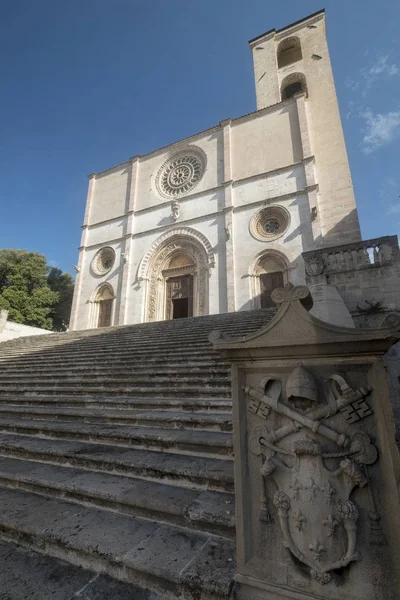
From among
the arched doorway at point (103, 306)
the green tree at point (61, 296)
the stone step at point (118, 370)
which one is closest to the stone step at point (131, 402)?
the stone step at point (118, 370)

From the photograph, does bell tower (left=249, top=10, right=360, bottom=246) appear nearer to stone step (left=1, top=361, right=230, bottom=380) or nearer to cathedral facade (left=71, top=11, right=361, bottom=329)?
cathedral facade (left=71, top=11, right=361, bottom=329)

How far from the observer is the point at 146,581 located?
1664 millimetres

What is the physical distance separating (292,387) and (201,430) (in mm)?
2186

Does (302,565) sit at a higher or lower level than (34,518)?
higher

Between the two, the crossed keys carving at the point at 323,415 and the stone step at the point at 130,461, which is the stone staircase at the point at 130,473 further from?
the crossed keys carving at the point at 323,415

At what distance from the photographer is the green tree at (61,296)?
24.8 meters

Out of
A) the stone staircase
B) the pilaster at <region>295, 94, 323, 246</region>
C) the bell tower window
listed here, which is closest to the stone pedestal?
the stone staircase

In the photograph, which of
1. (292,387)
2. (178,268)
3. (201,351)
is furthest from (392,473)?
(178,268)

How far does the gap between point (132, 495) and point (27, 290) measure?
24.8 meters

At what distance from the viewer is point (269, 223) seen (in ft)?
48.6

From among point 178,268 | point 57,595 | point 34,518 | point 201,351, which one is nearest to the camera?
point 57,595

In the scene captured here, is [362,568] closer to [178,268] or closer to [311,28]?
[178,268]

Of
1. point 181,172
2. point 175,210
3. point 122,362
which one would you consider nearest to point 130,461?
point 122,362

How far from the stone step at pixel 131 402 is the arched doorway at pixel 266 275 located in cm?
975
